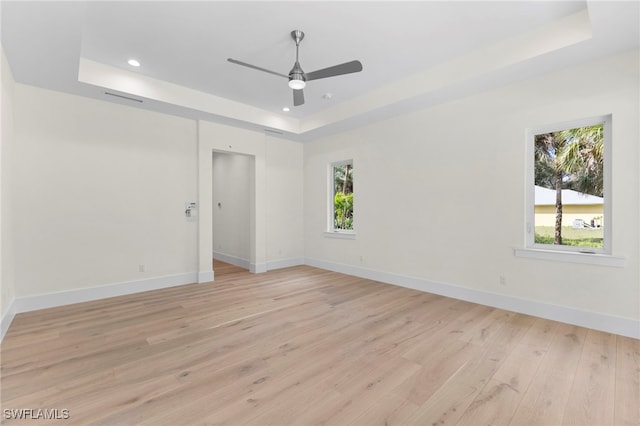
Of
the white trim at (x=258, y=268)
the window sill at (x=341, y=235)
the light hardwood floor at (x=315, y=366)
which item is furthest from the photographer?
the white trim at (x=258, y=268)

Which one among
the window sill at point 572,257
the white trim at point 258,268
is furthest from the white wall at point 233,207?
the window sill at point 572,257

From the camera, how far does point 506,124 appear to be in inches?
140

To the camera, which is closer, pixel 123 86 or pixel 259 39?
pixel 259 39

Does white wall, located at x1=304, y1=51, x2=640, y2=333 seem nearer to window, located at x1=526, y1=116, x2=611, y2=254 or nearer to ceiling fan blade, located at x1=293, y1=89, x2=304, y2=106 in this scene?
window, located at x1=526, y1=116, x2=611, y2=254

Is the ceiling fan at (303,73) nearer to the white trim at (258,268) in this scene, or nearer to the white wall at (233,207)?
the white wall at (233,207)

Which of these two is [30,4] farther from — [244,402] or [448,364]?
[448,364]

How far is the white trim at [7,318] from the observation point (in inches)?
107

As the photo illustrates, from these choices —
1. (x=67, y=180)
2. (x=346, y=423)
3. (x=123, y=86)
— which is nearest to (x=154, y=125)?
(x=123, y=86)

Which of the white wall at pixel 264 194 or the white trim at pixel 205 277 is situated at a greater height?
the white wall at pixel 264 194

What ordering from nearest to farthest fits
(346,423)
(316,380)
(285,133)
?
1. (346,423)
2. (316,380)
3. (285,133)

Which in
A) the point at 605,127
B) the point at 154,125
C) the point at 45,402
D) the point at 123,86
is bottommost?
the point at 45,402

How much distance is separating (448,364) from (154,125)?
4971mm

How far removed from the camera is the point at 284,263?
20.2ft

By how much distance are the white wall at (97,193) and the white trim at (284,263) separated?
157 cm
